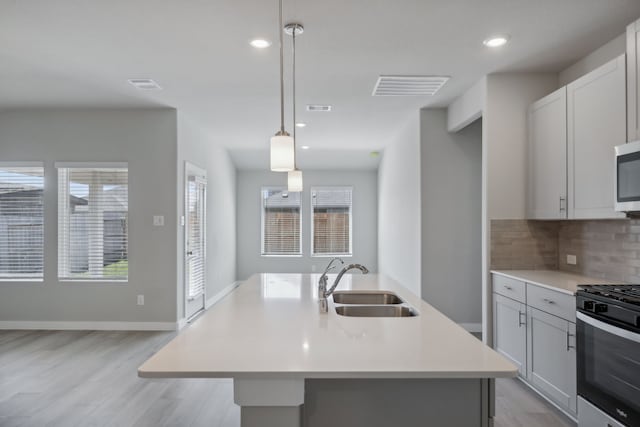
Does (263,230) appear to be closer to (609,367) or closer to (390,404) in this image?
(609,367)

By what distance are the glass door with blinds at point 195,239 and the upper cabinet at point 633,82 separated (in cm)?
450

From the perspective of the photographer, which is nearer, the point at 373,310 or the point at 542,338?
the point at 373,310

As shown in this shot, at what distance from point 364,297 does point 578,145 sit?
1884 mm

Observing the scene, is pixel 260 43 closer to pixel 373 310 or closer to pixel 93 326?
pixel 373 310

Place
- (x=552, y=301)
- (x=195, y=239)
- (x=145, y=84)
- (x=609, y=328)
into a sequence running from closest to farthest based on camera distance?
(x=609, y=328)
(x=552, y=301)
(x=145, y=84)
(x=195, y=239)

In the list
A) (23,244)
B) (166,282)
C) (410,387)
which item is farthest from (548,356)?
(23,244)

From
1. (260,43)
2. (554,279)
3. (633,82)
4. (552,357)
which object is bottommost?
(552,357)

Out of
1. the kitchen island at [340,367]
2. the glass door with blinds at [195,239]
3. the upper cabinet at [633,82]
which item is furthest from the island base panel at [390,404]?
the glass door with blinds at [195,239]

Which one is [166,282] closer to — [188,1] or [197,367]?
[188,1]

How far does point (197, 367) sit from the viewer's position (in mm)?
1418

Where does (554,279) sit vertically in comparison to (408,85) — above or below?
below

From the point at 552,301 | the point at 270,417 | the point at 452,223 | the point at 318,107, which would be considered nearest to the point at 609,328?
the point at 552,301

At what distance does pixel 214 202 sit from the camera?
6.91 meters

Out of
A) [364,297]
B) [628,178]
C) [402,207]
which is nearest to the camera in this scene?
[628,178]
